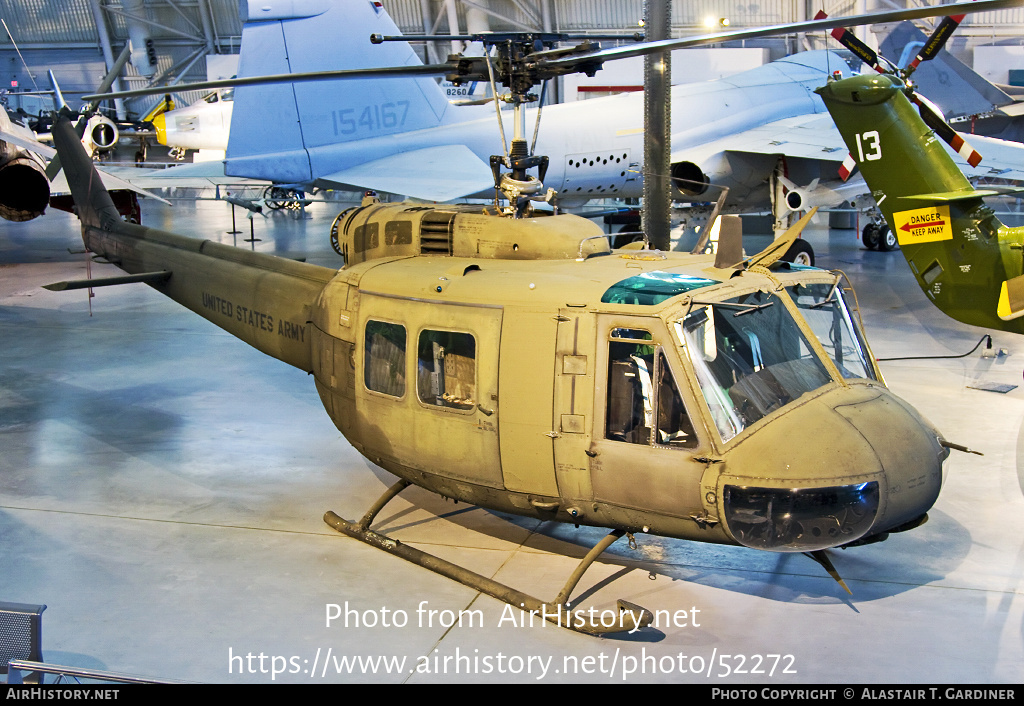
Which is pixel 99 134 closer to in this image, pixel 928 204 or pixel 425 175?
pixel 425 175

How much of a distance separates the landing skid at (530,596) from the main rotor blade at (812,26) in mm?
2944

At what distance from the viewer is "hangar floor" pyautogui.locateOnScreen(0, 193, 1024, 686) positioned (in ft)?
15.7

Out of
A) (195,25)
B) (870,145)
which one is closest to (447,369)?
(870,145)

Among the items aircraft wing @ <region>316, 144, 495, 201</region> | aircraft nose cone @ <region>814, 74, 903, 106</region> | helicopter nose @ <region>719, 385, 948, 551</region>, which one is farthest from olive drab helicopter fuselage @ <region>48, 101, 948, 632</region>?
aircraft wing @ <region>316, 144, 495, 201</region>

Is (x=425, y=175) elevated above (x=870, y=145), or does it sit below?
below

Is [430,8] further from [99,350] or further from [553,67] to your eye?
[553,67]

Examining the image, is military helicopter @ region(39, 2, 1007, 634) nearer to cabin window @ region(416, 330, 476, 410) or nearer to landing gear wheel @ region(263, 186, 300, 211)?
cabin window @ region(416, 330, 476, 410)

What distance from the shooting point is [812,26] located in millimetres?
5289

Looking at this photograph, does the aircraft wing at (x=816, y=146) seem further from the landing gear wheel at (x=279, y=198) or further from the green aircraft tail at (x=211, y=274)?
the landing gear wheel at (x=279, y=198)

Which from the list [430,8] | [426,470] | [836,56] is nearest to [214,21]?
[430,8]

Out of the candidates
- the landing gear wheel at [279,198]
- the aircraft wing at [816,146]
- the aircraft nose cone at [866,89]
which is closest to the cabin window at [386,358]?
the aircraft nose cone at [866,89]

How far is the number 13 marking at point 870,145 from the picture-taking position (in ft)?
34.8

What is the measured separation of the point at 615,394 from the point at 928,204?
6829mm

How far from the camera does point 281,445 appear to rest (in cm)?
819
